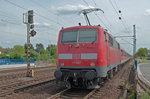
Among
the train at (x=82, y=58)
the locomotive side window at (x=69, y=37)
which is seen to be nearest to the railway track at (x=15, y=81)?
the train at (x=82, y=58)

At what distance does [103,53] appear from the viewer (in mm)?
8664

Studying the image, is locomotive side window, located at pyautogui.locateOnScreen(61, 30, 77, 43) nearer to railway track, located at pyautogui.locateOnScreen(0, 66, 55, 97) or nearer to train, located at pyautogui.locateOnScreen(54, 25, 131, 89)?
train, located at pyautogui.locateOnScreen(54, 25, 131, 89)

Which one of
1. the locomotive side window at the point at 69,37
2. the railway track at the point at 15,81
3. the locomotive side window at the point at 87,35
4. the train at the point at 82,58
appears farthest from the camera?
the railway track at the point at 15,81

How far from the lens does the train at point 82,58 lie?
27.3 feet

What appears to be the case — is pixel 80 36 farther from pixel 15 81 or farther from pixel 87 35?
pixel 15 81

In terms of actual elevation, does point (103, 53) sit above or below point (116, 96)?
above

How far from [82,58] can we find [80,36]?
119 cm

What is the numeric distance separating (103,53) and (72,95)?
252 centimetres

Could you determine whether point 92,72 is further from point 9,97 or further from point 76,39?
point 9,97

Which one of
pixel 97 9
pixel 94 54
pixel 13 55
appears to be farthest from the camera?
pixel 13 55

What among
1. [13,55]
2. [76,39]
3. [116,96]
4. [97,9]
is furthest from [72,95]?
[13,55]

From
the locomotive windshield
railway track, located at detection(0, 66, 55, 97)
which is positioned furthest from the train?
railway track, located at detection(0, 66, 55, 97)

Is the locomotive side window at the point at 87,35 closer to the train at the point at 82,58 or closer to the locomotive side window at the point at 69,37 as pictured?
the train at the point at 82,58

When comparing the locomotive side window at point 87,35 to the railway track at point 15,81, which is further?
the railway track at point 15,81
